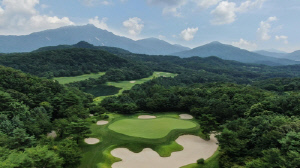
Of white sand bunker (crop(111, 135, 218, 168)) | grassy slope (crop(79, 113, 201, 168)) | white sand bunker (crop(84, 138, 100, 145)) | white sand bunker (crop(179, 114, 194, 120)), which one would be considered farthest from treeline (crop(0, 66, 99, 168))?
white sand bunker (crop(179, 114, 194, 120))

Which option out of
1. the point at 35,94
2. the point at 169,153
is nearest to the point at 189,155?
the point at 169,153

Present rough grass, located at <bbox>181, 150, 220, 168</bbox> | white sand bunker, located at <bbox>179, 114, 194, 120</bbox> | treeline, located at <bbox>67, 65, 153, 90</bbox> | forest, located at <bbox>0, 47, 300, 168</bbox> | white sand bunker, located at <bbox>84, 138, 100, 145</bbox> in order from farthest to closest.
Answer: treeline, located at <bbox>67, 65, 153, 90</bbox>, white sand bunker, located at <bbox>179, 114, 194, 120</bbox>, white sand bunker, located at <bbox>84, 138, 100, 145</bbox>, rough grass, located at <bbox>181, 150, 220, 168</bbox>, forest, located at <bbox>0, 47, 300, 168</bbox>

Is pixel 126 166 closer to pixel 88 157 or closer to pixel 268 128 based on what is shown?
pixel 88 157

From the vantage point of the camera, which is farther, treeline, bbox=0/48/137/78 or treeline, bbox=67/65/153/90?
treeline, bbox=0/48/137/78

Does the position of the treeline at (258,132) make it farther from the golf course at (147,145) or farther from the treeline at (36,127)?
the treeline at (36,127)

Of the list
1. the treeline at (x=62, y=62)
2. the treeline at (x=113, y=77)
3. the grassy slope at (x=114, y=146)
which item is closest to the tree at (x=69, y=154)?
the grassy slope at (x=114, y=146)

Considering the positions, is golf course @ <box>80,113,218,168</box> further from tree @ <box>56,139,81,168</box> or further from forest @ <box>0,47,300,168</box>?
forest @ <box>0,47,300,168</box>
